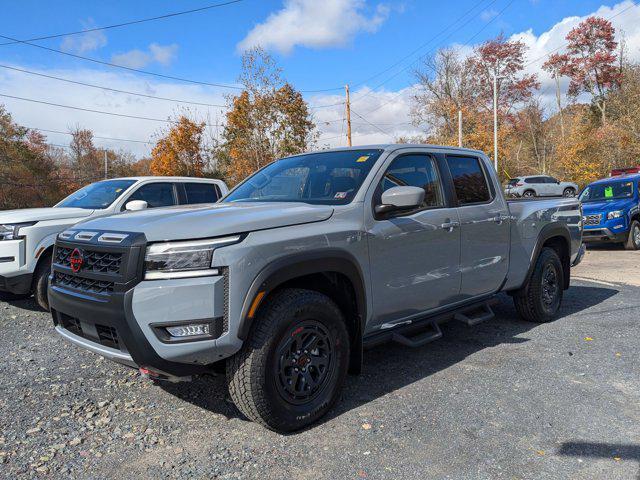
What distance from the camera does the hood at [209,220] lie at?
2.84 meters

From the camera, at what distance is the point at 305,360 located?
3234 mm

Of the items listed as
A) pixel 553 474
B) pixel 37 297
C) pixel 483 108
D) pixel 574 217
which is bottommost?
pixel 553 474

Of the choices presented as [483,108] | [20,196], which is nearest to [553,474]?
[20,196]

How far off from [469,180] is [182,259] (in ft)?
10.1

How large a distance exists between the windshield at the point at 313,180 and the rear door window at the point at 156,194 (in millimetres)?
3508

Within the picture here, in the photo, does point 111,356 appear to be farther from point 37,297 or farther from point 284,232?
point 37,297

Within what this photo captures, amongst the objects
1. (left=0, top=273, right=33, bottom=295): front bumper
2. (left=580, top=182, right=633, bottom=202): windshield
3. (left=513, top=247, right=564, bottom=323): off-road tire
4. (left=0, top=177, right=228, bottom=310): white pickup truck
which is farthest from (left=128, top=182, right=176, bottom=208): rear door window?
(left=580, top=182, right=633, bottom=202): windshield

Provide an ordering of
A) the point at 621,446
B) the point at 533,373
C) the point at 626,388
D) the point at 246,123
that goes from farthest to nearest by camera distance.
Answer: the point at 246,123
the point at 533,373
the point at 626,388
the point at 621,446

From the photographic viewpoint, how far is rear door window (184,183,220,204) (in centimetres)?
821

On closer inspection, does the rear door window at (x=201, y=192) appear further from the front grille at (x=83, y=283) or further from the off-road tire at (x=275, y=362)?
the off-road tire at (x=275, y=362)

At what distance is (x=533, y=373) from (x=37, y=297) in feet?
18.6

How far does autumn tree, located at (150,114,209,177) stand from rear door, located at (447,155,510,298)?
30682 mm

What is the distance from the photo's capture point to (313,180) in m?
4.07

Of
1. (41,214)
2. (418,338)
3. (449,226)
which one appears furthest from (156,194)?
(418,338)
